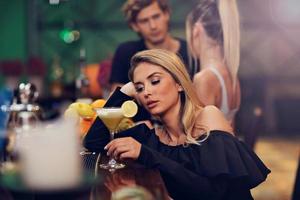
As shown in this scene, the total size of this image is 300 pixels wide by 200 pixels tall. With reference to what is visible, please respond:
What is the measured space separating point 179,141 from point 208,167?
6.6 inches

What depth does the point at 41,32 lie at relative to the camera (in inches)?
147

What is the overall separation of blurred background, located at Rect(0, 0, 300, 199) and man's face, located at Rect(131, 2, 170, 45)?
50 mm

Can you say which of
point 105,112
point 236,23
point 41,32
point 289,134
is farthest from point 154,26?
point 289,134

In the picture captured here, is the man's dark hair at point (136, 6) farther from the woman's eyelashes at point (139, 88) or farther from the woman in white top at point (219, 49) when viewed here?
the woman's eyelashes at point (139, 88)

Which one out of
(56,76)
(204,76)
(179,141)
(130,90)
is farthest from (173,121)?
(56,76)

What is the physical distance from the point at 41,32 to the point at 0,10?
2.33ft

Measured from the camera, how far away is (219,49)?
192cm

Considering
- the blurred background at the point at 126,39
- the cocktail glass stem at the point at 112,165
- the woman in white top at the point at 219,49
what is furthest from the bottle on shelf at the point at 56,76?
the cocktail glass stem at the point at 112,165

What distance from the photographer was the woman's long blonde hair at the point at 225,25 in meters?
1.91

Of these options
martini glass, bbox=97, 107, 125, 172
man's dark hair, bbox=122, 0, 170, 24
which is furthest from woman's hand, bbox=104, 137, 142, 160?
man's dark hair, bbox=122, 0, 170, 24

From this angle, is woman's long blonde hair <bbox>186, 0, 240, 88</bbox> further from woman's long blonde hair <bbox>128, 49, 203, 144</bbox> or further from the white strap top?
woman's long blonde hair <bbox>128, 49, 203, 144</bbox>

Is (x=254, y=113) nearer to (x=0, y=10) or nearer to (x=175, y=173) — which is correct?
(x=175, y=173)

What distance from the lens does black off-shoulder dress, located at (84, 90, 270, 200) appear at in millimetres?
1420

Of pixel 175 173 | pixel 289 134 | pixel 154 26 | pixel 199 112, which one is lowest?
pixel 289 134
